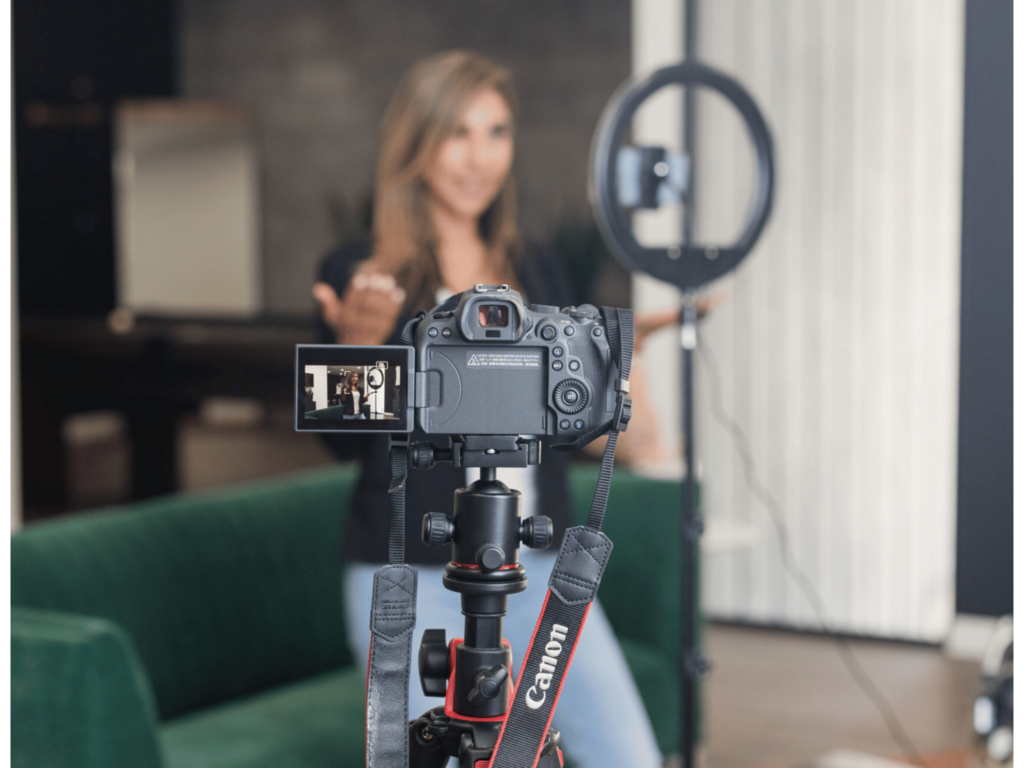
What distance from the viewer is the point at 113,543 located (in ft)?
6.09

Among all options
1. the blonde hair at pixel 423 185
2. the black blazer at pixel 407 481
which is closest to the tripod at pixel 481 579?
the black blazer at pixel 407 481

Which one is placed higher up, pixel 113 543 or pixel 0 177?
pixel 0 177

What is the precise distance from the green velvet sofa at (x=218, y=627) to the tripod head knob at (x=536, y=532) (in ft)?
2.06

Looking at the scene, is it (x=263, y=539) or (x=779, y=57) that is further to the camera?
(x=779, y=57)

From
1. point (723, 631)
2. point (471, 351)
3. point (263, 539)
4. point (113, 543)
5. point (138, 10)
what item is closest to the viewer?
point (471, 351)

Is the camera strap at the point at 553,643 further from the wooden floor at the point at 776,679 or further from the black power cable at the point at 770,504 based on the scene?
the black power cable at the point at 770,504

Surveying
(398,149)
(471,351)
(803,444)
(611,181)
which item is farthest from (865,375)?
(471,351)

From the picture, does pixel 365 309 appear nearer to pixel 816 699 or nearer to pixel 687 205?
pixel 687 205

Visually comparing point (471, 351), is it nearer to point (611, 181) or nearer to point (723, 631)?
point (611, 181)

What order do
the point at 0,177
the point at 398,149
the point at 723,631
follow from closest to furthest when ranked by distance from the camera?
the point at 0,177 < the point at 398,149 < the point at 723,631

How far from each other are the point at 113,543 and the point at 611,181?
107 cm

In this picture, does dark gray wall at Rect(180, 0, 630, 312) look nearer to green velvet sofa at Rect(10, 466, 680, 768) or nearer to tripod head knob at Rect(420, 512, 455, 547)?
green velvet sofa at Rect(10, 466, 680, 768)

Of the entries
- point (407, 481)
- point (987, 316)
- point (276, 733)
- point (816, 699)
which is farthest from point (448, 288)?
point (816, 699)

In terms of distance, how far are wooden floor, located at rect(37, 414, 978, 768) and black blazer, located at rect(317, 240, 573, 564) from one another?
1.19 m
